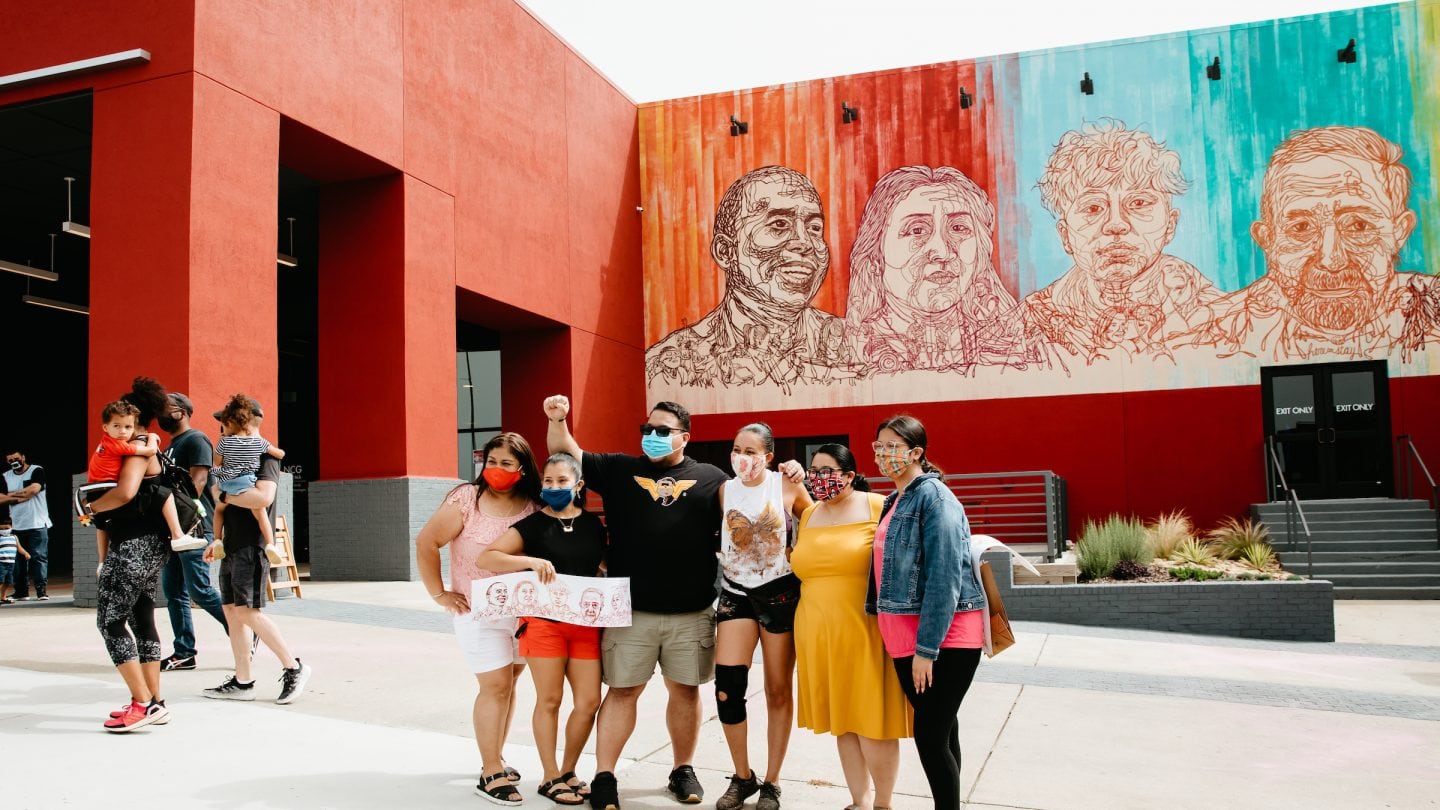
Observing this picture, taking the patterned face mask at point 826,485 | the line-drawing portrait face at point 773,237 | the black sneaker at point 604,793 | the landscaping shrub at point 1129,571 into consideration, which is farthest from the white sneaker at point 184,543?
the line-drawing portrait face at point 773,237

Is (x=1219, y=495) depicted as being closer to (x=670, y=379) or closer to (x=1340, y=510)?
(x=1340, y=510)

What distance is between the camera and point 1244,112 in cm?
1781

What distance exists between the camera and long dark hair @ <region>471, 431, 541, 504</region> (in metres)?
4.68

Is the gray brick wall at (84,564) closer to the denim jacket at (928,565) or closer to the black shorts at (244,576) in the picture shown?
the black shorts at (244,576)

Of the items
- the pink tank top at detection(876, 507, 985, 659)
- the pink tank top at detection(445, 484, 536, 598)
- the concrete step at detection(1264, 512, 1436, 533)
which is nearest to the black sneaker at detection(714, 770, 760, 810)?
the pink tank top at detection(876, 507, 985, 659)

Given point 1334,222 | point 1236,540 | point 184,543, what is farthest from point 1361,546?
point 184,543

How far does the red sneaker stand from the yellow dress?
3298 mm

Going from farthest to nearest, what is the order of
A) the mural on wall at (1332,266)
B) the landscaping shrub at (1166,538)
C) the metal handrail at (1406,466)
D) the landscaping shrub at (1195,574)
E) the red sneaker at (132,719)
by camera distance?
the mural on wall at (1332,266) → the metal handrail at (1406,466) → the landscaping shrub at (1166,538) → the landscaping shrub at (1195,574) → the red sneaker at (132,719)

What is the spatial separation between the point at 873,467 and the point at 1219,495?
5.51 m

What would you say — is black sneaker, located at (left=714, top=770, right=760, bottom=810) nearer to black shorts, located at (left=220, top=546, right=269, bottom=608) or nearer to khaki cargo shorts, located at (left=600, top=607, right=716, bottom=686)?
khaki cargo shorts, located at (left=600, top=607, right=716, bottom=686)

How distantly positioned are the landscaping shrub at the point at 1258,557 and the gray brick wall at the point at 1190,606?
6.00 ft

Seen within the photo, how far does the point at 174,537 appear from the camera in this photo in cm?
561

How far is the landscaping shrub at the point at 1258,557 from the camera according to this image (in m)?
12.8

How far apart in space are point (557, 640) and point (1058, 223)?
15666mm
